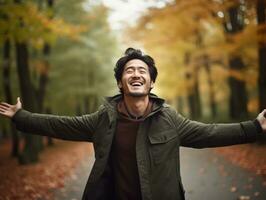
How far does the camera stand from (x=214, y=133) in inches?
139

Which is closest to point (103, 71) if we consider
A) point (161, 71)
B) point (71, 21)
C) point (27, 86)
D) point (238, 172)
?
point (161, 71)

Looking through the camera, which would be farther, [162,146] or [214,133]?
[214,133]

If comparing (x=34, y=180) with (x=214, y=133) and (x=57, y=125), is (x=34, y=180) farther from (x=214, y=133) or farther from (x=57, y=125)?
(x=214, y=133)

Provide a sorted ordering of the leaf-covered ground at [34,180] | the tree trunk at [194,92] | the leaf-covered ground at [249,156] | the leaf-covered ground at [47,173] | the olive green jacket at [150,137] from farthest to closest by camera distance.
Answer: the tree trunk at [194,92] < the leaf-covered ground at [249,156] < the leaf-covered ground at [47,173] < the leaf-covered ground at [34,180] < the olive green jacket at [150,137]

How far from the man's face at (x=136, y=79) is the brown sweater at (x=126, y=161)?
0.30 metres

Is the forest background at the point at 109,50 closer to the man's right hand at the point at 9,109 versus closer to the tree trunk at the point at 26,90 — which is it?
the tree trunk at the point at 26,90

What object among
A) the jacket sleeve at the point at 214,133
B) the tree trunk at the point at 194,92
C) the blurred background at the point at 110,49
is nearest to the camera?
the jacket sleeve at the point at 214,133

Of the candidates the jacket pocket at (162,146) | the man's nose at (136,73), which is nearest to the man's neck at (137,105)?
the man's nose at (136,73)

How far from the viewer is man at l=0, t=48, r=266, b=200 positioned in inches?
132

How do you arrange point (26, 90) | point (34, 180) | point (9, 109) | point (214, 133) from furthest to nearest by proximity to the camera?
point (26, 90)
point (34, 180)
point (9, 109)
point (214, 133)

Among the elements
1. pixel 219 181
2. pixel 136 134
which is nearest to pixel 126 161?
pixel 136 134

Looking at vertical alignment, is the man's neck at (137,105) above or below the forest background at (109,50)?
below

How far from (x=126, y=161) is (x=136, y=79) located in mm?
886

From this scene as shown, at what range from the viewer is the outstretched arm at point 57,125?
369cm
